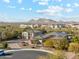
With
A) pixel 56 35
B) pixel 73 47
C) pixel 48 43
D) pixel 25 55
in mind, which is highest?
pixel 56 35

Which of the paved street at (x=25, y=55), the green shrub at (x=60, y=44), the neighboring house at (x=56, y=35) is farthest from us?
the neighboring house at (x=56, y=35)

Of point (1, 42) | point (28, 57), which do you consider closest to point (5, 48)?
point (1, 42)

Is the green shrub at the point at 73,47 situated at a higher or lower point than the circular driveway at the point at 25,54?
higher

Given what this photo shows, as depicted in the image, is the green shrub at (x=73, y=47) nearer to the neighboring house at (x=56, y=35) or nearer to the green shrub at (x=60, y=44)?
the green shrub at (x=60, y=44)

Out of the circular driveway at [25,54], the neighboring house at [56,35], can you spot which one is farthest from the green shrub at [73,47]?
the circular driveway at [25,54]

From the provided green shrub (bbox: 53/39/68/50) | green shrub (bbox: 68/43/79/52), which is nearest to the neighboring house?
green shrub (bbox: 53/39/68/50)

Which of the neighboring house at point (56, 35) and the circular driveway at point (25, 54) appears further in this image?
the neighboring house at point (56, 35)

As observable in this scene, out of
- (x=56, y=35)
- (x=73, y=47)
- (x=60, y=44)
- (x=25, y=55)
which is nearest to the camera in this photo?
(x=73, y=47)

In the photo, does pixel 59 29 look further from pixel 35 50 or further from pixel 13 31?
pixel 13 31

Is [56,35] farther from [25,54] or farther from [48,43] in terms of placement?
[25,54]

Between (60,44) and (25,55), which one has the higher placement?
(60,44)

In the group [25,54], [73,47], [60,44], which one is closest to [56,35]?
[60,44]

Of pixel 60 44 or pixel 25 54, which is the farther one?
pixel 60 44
